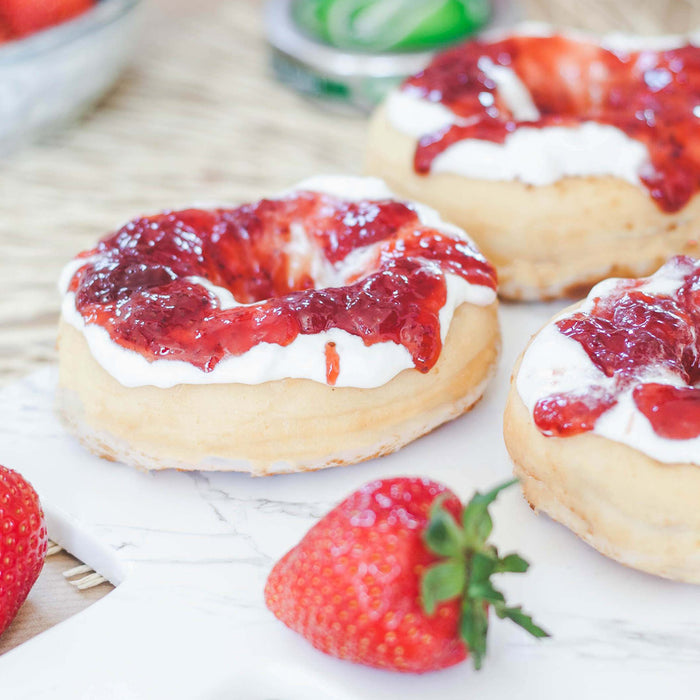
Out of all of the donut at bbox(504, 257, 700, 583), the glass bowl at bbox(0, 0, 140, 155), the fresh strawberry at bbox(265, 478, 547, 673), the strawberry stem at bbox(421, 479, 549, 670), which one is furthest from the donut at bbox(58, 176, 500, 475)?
the glass bowl at bbox(0, 0, 140, 155)

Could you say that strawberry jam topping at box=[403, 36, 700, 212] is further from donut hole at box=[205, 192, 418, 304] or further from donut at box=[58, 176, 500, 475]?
donut at box=[58, 176, 500, 475]

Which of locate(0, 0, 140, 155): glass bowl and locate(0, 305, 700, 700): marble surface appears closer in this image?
locate(0, 305, 700, 700): marble surface

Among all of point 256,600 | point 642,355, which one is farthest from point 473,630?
point 642,355

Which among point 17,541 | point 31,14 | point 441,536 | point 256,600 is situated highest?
point 31,14

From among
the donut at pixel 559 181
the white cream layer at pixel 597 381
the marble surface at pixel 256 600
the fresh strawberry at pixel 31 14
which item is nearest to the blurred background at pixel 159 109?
the fresh strawberry at pixel 31 14

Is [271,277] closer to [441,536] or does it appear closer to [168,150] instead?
[441,536]

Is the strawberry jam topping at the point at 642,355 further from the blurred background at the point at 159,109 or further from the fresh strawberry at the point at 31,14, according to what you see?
the fresh strawberry at the point at 31,14
